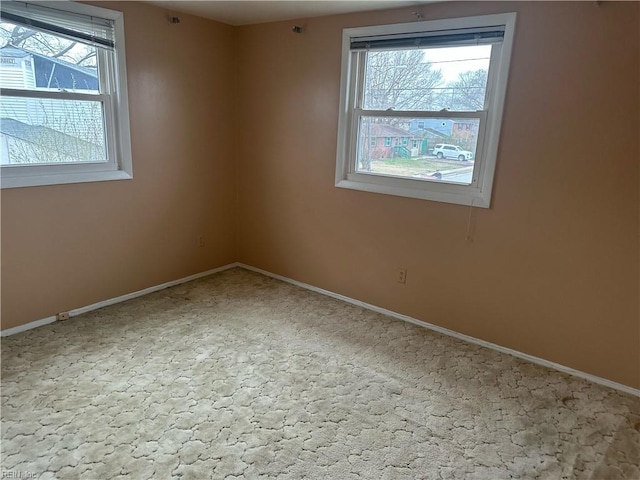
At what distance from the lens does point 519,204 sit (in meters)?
2.60

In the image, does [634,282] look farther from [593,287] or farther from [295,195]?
[295,195]

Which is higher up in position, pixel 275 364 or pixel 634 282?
pixel 634 282

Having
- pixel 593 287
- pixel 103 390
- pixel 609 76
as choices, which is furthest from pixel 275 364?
pixel 609 76

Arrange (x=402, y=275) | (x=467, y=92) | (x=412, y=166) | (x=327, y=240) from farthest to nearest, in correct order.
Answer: (x=327, y=240)
(x=402, y=275)
(x=412, y=166)
(x=467, y=92)

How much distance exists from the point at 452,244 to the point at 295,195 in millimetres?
1438

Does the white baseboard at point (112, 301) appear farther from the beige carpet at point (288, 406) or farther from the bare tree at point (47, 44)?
the bare tree at point (47, 44)

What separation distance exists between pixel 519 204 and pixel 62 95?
305 centimetres

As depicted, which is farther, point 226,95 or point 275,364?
point 226,95

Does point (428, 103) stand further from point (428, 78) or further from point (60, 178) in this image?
point (60, 178)

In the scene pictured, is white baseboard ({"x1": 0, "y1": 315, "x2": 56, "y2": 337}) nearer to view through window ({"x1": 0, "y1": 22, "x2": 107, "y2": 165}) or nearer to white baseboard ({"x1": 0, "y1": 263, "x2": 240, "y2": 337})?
white baseboard ({"x1": 0, "y1": 263, "x2": 240, "y2": 337})

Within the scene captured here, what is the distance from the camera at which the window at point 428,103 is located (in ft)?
8.52

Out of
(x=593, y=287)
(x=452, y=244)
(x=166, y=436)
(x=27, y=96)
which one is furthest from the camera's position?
(x=452, y=244)

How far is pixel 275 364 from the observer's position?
256 cm

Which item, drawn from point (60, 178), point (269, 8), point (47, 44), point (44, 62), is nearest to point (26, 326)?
point (60, 178)
